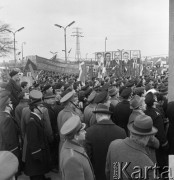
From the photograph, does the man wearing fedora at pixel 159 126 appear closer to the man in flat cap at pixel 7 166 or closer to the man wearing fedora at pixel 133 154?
the man wearing fedora at pixel 133 154

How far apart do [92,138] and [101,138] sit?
0.41 feet

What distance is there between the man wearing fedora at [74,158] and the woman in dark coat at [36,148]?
175cm

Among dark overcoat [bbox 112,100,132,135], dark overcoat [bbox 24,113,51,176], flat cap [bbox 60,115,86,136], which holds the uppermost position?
flat cap [bbox 60,115,86,136]

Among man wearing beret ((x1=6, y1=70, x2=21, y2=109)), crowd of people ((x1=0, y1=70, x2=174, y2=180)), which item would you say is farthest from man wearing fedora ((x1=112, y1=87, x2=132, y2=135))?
man wearing beret ((x1=6, y1=70, x2=21, y2=109))

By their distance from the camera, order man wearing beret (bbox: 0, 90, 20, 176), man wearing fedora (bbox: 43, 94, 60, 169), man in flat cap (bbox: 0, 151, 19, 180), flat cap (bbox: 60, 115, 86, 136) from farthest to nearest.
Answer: man wearing fedora (bbox: 43, 94, 60, 169) < man wearing beret (bbox: 0, 90, 20, 176) < flat cap (bbox: 60, 115, 86, 136) < man in flat cap (bbox: 0, 151, 19, 180)

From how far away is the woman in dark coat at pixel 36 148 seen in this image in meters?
5.04

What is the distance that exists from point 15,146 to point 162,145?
2.53 meters

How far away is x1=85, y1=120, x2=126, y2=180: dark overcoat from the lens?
13.1ft

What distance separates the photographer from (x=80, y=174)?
3043 mm

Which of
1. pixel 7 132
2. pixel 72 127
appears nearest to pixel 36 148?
pixel 7 132

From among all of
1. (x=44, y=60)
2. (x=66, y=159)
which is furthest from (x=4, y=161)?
(x=44, y=60)

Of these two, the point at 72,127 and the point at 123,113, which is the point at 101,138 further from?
the point at 123,113

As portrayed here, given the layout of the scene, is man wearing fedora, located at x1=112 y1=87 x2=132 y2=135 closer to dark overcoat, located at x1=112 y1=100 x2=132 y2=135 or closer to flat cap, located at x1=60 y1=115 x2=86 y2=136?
dark overcoat, located at x1=112 y1=100 x2=132 y2=135

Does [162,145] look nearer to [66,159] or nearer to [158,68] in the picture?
[66,159]
